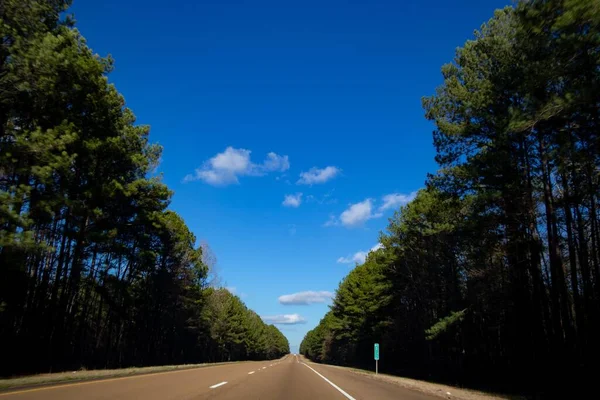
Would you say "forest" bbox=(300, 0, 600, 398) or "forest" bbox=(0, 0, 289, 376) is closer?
"forest" bbox=(300, 0, 600, 398)

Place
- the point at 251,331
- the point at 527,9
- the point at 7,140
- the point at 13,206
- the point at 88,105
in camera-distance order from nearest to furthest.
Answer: the point at 527,9 < the point at 13,206 < the point at 7,140 < the point at 88,105 < the point at 251,331

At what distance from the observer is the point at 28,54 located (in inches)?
556

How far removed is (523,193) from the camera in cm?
1889

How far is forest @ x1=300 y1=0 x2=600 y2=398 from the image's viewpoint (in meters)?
13.0

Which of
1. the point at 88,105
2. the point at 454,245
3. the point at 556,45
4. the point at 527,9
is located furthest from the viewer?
the point at 454,245

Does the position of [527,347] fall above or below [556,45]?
below

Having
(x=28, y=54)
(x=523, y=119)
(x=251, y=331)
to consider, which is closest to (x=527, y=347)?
(x=523, y=119)

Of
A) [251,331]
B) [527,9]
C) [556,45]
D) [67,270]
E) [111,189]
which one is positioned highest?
[527,9]

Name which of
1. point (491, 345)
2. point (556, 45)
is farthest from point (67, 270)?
point (491, 345)

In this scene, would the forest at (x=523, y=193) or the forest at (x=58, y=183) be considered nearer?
the forest at (x=523, y=193)

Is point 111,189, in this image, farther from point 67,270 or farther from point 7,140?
point 67,270

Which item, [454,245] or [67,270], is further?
[454,245]

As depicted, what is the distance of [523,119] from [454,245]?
18353 mm

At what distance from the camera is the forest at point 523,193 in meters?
13.0
